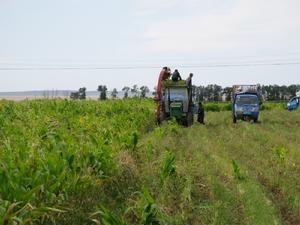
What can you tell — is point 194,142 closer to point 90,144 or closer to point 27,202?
point 90,144

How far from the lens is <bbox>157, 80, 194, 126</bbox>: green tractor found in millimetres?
20734

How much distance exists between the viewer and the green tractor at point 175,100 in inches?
816

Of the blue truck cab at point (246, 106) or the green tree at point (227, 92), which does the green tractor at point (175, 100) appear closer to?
the blue truck cab at point (246, 106)

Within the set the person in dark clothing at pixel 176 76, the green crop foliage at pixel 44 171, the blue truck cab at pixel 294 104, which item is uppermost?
the person in dark clothing at pixel 176 76

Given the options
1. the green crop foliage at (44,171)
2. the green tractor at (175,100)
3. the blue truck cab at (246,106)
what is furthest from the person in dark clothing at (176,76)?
the green crop foliage at (44,171)

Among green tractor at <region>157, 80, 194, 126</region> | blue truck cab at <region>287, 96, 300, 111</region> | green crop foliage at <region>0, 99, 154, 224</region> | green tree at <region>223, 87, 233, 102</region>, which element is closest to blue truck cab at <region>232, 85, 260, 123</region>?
green tractor at <region>157, 80, 194, 126</region>

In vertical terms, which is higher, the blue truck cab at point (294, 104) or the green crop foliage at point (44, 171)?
the green crop foliage at point (44, 171)

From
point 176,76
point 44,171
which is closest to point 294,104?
point 176,76

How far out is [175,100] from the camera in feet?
68.2

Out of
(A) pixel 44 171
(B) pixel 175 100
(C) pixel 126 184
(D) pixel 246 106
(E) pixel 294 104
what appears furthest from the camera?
(E) pixel 294 104

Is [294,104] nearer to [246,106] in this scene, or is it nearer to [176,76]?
[246,106]

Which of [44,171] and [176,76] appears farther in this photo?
[176,76]

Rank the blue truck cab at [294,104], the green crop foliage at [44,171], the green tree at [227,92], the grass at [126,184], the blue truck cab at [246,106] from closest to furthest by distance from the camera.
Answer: the green crop foliage at [44,171]
the grass at [126,184]
the blue truck cab at [246,106]
the blue truck cab at [294,104]
the green tree at [227,92]

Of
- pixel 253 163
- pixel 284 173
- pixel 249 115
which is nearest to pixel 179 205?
pixel 284 173
